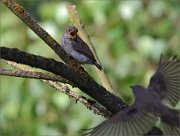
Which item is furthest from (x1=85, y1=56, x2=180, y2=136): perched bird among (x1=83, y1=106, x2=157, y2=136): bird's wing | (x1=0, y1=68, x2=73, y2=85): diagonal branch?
(x1=0, y1=68, x2=73, y2=85): diagonal branch

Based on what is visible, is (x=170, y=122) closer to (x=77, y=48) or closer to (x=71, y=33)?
(x=77, y=48)

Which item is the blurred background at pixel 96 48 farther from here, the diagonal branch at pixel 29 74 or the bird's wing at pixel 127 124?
the diagonal branch at pixel 29 74

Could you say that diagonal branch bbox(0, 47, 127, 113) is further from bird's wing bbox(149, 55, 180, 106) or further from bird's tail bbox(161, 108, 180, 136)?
bird's wing bbox(149, 55, 180, 106)

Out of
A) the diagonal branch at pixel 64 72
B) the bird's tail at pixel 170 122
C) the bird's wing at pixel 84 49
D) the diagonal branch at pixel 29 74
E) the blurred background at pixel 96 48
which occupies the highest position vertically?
the blurred background at pixel 96 48

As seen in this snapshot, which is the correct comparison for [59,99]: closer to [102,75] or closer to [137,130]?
[102,75]

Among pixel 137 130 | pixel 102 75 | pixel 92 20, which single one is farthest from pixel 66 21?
pixel 137 130

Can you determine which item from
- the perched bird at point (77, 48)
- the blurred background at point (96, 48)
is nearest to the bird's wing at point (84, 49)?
the perched bird at point (77, 48)

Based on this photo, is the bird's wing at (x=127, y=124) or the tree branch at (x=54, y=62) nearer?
the tree branch at (x=54, y=62)
